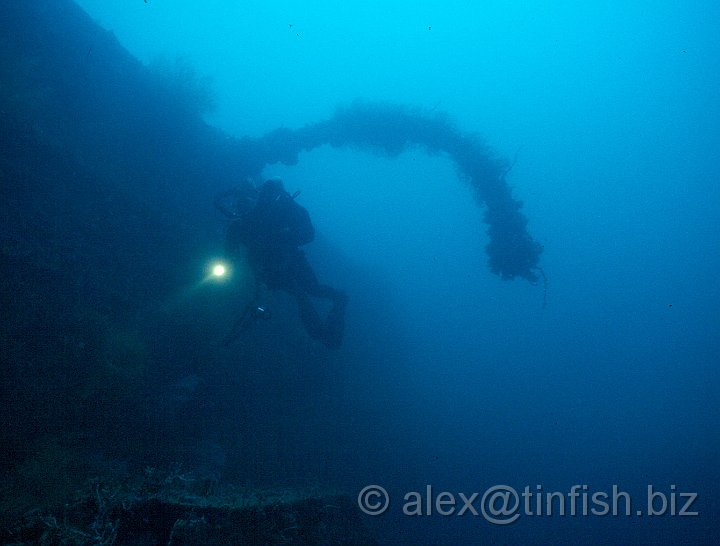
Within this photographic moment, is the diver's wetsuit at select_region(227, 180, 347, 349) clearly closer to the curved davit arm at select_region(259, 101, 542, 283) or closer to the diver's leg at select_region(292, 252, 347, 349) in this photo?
the diver's leg at select_region(292, 252, 347, 349)

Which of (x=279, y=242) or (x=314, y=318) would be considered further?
(x=314, y=318)

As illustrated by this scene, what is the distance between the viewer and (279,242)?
6891 mm

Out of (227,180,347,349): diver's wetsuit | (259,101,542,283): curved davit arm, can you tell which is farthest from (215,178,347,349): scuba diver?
(259,101,542,283): curved davit arm

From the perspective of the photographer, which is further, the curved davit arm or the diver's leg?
the curved davit arm

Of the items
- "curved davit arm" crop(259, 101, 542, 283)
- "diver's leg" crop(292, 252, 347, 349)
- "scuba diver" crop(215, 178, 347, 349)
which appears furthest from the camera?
"curved davit arm" crop(259, 101, 542, 283)

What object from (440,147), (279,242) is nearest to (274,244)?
Answer: (279,242)

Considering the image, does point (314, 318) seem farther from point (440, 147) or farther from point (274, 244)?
point (440, 147)

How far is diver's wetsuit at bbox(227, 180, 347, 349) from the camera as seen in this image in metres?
6.79

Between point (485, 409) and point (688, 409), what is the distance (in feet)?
148

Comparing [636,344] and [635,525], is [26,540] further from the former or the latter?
[636,344]

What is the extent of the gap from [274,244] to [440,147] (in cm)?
592

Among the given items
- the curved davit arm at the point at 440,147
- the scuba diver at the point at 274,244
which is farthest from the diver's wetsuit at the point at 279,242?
the curved davit arm at the point at 440,147

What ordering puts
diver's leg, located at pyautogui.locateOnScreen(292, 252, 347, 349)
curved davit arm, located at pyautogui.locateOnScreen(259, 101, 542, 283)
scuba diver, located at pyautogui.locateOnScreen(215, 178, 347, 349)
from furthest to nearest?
curved davit arm, located at pyautogui.locateOnScreen(259, 101, 542, 283)
diver's leg, located at pyautogui.locateOnScreen(292, 252, 347, 349)
scuba diver, located at pyautogui.locateOnScreen(215, 178, 347, 349)

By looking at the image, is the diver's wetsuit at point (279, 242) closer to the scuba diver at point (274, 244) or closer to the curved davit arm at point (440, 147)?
the scuba diver at point (274, 244)
